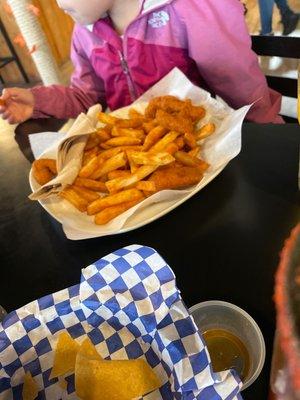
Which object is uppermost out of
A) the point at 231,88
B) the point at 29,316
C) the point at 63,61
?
the point at 29,316

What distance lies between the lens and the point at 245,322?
0.54 m

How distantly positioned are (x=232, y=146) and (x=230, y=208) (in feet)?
0.52

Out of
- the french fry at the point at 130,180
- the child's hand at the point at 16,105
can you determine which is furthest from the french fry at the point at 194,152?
the child's hand at the point at 16,105

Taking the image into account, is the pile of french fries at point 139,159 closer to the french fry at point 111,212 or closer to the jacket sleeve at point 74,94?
the french fry at point 111,212

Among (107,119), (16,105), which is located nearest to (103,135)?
(107,119)

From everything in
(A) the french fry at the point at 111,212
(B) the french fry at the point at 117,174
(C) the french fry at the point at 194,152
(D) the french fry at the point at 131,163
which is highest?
(D) the french fry at the point at 131,163

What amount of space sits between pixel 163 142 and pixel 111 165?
0.13m

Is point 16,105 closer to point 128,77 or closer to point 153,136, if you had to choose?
point 128,77

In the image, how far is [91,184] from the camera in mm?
858

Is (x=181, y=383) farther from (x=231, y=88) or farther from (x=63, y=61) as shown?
(x=63, y=61)

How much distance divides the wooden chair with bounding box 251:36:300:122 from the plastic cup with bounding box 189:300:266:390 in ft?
2.65

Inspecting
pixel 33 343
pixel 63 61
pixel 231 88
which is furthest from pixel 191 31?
pixel 63 61

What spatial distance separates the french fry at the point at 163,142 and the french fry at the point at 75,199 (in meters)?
0.20

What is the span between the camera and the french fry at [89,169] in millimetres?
867
